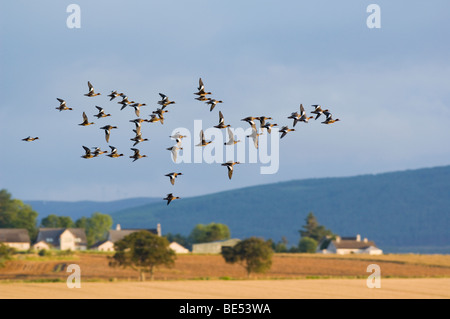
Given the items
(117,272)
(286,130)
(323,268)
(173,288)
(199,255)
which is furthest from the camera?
(199,255)

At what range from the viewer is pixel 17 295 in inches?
3565

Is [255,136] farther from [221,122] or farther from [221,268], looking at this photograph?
[221,268]

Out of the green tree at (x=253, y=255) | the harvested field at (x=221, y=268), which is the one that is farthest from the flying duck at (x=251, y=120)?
the green tree at (x=253, y=255)

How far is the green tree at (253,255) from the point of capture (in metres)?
141

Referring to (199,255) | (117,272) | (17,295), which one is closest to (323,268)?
(199,255)

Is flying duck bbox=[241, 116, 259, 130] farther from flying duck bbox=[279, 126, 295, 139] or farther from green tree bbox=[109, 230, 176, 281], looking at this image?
green tree bbox=[109, 230, 176, 281]

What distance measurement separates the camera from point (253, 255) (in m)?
141

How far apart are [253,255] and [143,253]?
2128cm

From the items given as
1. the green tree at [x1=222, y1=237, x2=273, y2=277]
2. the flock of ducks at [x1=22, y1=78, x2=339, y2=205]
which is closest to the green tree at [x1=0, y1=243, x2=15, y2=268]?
the green tree at [x1=222, y1=237, x2=273, y2=277]

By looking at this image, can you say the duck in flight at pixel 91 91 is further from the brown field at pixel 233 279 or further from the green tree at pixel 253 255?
the green tree at pixel 253 255

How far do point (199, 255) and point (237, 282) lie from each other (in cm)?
6157

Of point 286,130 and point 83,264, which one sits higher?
point 286,130

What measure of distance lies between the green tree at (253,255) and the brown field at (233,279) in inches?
77.3
